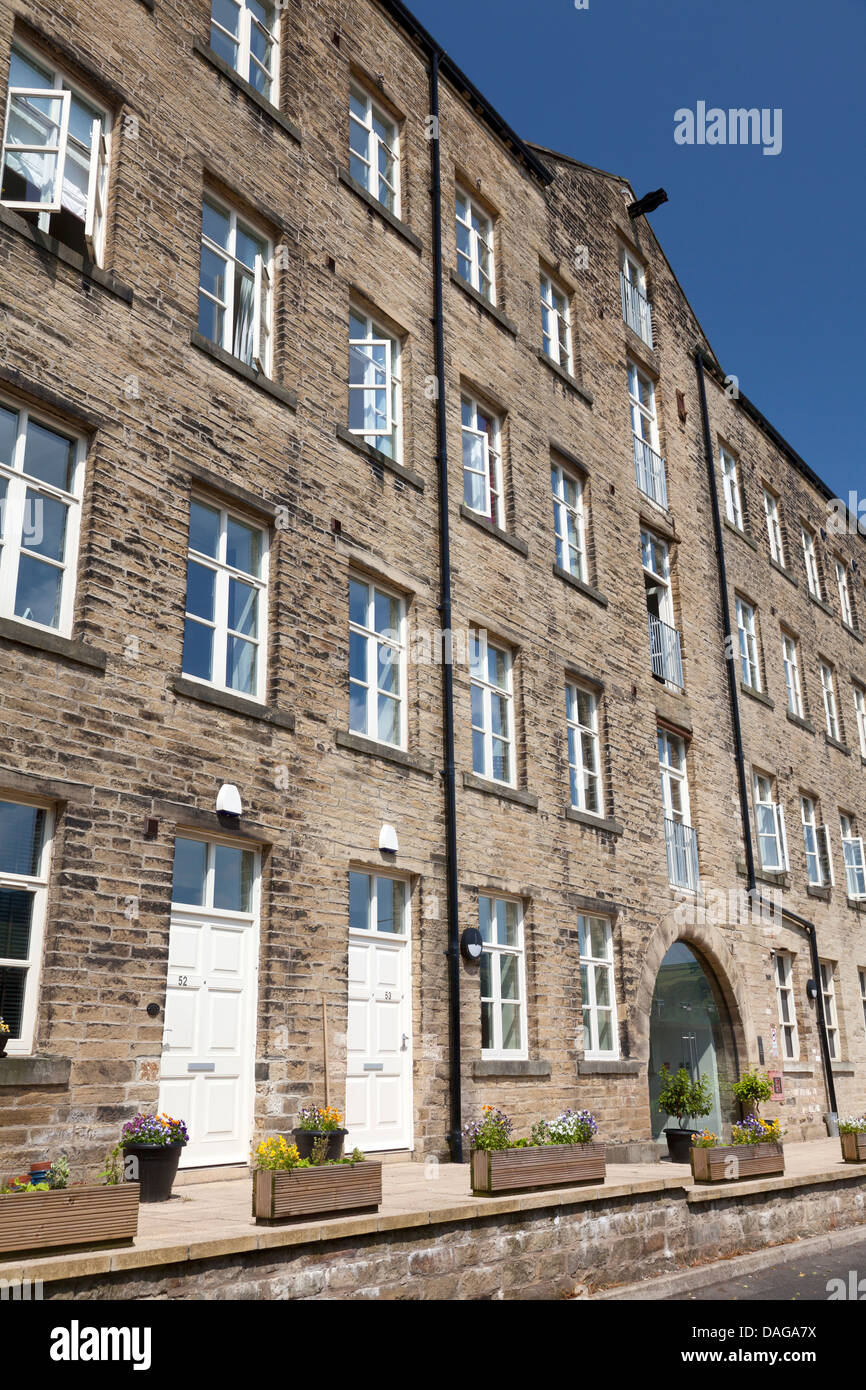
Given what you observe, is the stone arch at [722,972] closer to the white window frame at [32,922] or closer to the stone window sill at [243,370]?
the stone window sill at [243,370]

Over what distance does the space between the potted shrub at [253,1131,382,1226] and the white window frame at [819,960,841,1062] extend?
55.5 feet

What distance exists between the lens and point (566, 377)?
18516 millimetres

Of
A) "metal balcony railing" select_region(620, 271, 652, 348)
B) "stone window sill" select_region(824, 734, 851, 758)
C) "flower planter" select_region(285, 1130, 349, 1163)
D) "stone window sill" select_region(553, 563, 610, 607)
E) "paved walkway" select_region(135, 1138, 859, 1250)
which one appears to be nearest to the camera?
"paved walkway" select_region(135, 1138, 859, 1250)

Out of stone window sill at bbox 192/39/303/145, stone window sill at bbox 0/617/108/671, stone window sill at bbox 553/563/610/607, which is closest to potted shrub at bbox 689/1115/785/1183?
stone window sill at bbox 0/617/108/671

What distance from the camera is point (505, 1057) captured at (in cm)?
1393

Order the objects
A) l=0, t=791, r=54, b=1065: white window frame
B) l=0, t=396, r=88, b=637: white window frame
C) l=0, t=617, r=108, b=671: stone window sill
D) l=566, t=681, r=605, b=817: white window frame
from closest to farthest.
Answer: l=0, t=791, r=54, b=1065: white window frame < l=0, t=617, r=108, b=671: stone window sill < l=0, t=396, r=88, b=637: white window frame < l=566, t=681, r=605, b=817: white window frame

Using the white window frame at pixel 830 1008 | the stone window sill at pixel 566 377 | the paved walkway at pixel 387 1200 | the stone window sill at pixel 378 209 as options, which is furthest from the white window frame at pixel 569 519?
the white window frame at pixel 830 1008

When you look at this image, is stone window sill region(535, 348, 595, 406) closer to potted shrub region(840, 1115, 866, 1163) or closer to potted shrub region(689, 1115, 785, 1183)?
potted shrub region(689, 1115, 785, 1183)

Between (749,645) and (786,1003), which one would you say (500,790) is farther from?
(749,645)

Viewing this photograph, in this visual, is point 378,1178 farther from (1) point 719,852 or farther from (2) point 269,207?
(1) point 719,852

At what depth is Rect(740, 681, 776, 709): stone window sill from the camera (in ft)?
73.3

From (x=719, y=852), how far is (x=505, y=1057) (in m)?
7.32

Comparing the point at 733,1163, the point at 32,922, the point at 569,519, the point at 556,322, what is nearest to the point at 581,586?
the point at 569,519

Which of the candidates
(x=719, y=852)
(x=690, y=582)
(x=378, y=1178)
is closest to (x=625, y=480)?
(x=690, y=582)
